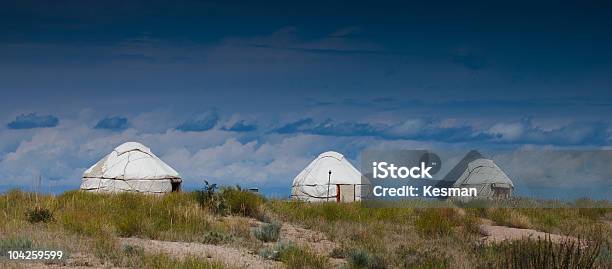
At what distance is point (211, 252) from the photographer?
38.2 feet

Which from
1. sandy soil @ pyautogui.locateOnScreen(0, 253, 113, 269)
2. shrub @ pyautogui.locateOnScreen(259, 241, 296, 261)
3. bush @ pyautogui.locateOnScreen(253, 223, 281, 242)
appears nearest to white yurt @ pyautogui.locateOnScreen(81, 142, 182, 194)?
bush @ pyautogui.locateOnScreen(253, 223, 281, 242)

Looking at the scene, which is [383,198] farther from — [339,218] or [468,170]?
[468,170]

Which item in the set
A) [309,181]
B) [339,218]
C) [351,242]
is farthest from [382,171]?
[309,181]

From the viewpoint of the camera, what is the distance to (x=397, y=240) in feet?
49.4

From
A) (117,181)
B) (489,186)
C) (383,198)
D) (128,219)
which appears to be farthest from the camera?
(489,186)

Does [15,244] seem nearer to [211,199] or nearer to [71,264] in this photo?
[71,264]

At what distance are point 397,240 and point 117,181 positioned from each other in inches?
749

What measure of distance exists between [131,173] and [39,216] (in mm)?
16632

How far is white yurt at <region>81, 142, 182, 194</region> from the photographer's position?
31.1 meters

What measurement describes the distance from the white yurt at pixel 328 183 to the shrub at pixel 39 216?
18.6m

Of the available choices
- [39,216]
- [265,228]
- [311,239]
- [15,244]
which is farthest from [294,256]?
[39,216]

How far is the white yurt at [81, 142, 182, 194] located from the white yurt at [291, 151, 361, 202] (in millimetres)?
5883

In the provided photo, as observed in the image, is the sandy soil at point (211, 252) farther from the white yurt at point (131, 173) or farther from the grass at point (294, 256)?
the white yurt at point (131, 173)

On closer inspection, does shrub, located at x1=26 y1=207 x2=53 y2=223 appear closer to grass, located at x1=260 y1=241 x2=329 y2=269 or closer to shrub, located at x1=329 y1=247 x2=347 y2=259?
grass, located at x1=260 y1=241 x2=329 y2=269
